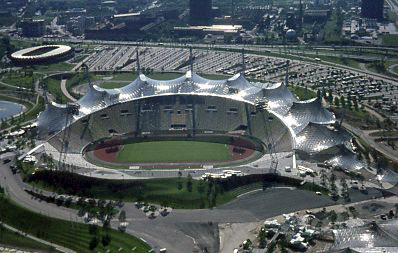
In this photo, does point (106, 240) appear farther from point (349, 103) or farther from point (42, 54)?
point (42, 54)

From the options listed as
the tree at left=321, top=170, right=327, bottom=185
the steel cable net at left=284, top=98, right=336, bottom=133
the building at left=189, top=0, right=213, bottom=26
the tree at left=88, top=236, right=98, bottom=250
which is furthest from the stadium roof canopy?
the tree at left=88, top=236, right=98, bottom=250

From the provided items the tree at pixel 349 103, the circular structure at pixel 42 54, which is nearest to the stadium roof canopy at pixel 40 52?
the circular structure at pixel 42 54

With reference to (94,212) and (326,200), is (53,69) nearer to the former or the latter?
(94,212)

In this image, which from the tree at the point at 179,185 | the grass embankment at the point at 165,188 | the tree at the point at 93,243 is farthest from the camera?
the tree at the point at 179,185

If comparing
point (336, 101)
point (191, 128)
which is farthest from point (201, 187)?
point (336, 101)

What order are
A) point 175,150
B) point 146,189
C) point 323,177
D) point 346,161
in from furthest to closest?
point 175,150 < point 346,161 < point 323,177 < point 146,189

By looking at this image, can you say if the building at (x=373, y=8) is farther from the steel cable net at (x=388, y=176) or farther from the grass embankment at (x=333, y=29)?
the steel cable net at (x=388, y=176)
